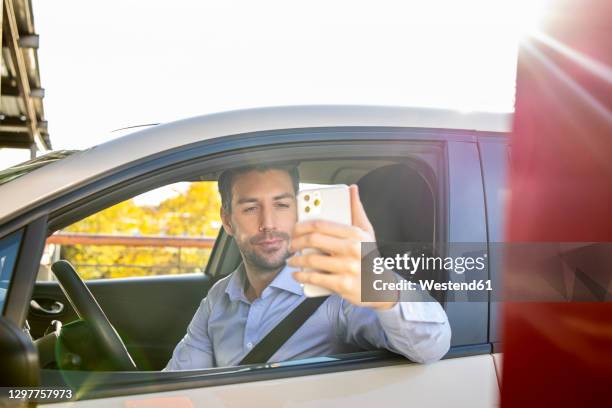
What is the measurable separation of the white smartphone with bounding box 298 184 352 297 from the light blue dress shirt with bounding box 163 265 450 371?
32 centimetres

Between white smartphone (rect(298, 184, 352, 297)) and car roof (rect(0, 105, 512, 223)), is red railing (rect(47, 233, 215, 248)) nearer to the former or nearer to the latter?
car roof (rect(0, 105, 512, 223))

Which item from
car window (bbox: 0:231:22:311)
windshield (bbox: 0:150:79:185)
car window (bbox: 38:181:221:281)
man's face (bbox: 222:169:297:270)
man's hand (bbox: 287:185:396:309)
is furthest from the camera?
car window (bbox: 38:181:221:281)

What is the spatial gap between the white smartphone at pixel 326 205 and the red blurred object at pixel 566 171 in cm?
37

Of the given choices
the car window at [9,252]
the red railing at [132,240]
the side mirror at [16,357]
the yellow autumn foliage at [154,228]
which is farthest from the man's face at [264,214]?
the yellow autumn foliage at [154,228]

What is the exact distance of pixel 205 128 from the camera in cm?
180

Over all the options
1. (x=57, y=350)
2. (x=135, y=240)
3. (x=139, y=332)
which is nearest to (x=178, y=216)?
(x=135, y=240)

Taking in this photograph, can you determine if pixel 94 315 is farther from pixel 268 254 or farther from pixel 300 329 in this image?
pixel 300 329

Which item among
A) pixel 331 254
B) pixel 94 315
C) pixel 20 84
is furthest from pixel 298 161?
pixel 20 84

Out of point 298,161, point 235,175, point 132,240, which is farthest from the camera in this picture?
point 132,240

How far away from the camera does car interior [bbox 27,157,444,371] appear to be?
201 centimetres

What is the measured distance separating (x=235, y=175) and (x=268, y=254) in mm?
269

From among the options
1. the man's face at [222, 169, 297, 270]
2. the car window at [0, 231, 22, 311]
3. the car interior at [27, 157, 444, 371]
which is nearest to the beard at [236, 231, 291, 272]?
the man's face at [222, 169, 297, 270]

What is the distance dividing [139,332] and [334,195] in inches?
78.2

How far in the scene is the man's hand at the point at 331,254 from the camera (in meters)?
1.46
